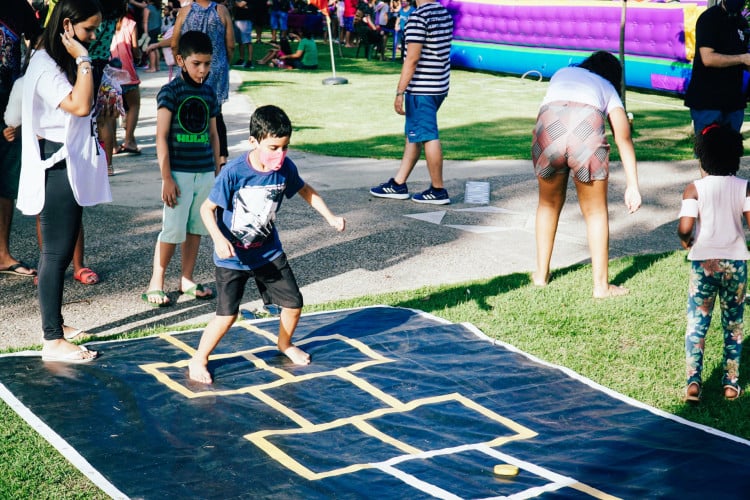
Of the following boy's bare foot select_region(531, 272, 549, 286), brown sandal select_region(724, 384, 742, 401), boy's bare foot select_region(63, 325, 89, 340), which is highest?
boy's bare foot select_region(63, 325, 89, 340)

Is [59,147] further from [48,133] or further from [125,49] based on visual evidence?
[125,49]

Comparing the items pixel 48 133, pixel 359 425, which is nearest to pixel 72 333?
pixel 48 133

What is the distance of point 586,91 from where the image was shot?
5.98 metres

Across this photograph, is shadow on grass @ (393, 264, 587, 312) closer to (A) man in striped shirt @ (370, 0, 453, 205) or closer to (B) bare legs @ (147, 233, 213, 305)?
(B) bare legs @ (147, 233, 213, 305)

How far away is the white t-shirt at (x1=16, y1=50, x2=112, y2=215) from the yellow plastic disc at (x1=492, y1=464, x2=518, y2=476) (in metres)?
2.65

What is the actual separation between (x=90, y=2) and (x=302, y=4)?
2840 centimetres

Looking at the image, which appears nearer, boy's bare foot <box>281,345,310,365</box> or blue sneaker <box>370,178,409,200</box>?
boy's bare foot <box>281,345,310,365</box>

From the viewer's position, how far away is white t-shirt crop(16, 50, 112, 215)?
4.89m

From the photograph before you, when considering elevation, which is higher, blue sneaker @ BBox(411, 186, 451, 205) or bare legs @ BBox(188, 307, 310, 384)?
blue sneaker @ BBox(411, 186, 451, 205)

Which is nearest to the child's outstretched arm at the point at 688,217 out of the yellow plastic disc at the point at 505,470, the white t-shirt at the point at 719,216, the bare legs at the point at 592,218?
the white t-shirt at the point at 719,216

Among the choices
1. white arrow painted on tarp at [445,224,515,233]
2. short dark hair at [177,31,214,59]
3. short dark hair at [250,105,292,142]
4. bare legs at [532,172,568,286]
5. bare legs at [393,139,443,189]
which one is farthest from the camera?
bare legs at [393,139,443,189]

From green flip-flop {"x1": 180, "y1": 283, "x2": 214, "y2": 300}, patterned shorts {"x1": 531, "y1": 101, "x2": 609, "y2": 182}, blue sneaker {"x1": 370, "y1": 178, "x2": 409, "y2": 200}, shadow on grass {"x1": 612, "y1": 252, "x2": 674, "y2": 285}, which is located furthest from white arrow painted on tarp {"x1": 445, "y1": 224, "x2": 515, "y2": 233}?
green flip-flop {"x1": 180, "y1": 283, "x2": 214, "y2": 300}

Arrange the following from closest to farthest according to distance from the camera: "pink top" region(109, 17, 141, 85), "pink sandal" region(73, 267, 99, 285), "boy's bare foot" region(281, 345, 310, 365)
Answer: "boy's bare foot" region(281, 345, 310, 365) → "pink sandal" region(73, 267, 99, 285) → "pink top" region(109, 17, 141, 85)

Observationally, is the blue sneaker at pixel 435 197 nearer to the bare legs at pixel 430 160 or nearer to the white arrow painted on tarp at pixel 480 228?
the bare legs at pixel 430 160
